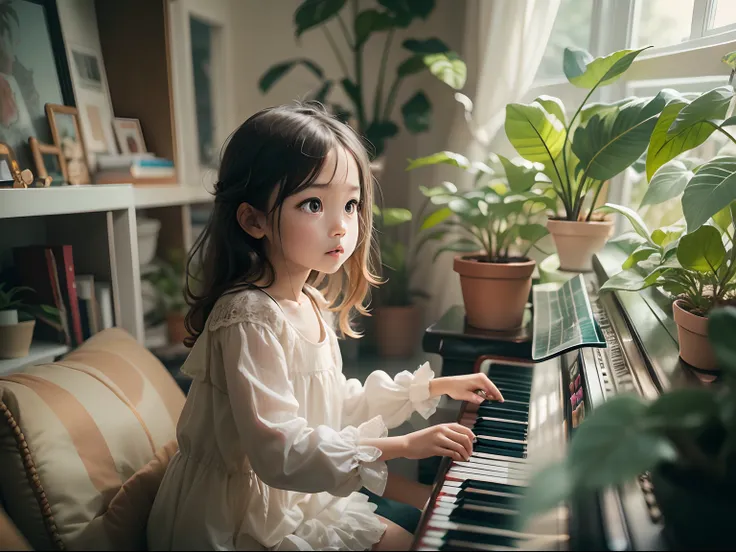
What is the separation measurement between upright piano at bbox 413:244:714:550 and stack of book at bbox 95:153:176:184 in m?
1.08

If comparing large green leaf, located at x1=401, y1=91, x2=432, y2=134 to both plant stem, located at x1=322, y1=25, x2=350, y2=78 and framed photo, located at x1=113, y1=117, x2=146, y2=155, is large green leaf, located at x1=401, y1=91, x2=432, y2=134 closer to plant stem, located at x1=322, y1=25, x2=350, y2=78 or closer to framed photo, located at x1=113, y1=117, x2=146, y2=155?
plant stem, located at x1=322, y1=25, x2=350, y2=78

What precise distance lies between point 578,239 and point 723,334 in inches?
35.3

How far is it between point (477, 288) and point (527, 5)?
2.96 feet

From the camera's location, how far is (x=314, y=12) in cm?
242

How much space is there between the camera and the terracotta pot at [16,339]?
1309mm

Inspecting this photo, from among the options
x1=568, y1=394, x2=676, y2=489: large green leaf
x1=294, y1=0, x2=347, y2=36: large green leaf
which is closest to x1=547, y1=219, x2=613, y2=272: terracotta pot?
x1=568, y1=394, x2=676, y2=489: large green leaf

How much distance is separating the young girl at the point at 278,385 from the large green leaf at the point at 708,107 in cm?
53

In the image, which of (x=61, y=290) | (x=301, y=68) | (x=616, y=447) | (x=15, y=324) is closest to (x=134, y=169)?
(x=61, y=290)

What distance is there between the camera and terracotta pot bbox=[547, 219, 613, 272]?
1403mm

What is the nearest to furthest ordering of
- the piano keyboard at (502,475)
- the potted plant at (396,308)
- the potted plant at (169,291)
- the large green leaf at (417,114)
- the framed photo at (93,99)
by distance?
the piano keyboard at (502,475)
the framed photo at (93,99)
the potted plant at (169,291)
the large green leaf at (417,114)
the potted plant at (396,308)

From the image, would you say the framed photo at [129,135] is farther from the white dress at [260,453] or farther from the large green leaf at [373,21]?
the white dress at [260,453]

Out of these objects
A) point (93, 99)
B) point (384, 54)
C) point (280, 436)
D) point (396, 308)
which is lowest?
point (396, 308)

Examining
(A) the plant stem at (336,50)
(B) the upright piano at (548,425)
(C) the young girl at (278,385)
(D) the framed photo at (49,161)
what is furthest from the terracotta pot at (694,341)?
(A) the plant stem at (336,50)

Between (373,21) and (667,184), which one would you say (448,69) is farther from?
(667,184)
